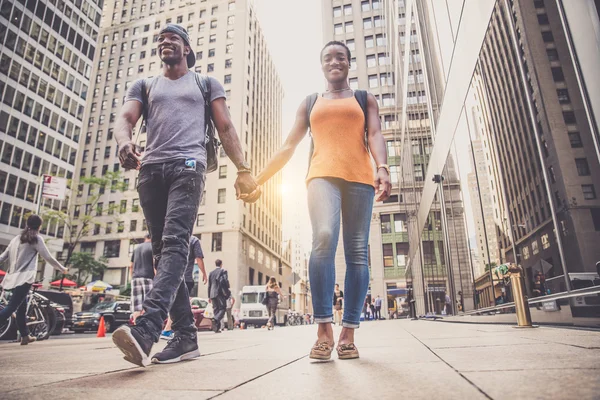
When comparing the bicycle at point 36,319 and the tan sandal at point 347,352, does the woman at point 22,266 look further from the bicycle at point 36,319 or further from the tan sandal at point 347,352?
the tan sandal at point 347,352

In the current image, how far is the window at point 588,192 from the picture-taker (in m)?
3.52

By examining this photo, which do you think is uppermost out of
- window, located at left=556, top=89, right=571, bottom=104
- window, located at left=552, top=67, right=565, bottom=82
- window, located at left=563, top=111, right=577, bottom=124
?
window, located at left=552, top=67, right=565, bottom=82

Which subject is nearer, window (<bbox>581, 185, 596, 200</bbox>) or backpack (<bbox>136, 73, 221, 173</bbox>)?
backpack (<bbox>136, 73, 221, 173</bbox>)

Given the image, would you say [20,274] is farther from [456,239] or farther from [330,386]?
[456,239]

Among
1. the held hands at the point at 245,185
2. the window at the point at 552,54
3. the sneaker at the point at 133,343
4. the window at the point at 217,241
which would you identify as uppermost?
the window at the point at 217,241

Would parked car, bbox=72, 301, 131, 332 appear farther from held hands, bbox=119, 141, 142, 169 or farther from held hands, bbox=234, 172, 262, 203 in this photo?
held hands, bbox=119, 141, 142, 169

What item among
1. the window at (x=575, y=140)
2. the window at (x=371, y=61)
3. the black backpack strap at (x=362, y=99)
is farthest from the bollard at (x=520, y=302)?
the window at (x=371, y=61)

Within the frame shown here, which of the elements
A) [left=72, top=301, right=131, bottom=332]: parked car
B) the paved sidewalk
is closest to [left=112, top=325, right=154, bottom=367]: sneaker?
the paved sidewalk

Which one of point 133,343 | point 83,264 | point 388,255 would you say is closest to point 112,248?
point 83,264

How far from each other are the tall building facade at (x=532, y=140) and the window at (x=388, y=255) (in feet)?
106

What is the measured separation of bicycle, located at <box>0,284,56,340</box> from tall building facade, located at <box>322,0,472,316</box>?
899 centimetres

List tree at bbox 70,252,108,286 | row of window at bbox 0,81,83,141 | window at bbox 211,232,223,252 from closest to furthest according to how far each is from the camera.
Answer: row of window at bbox 0,81,83,141, tree at bbox 70,252,108,286, window at bbox 211,232,223,252

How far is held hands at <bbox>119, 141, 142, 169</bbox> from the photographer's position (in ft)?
8.44

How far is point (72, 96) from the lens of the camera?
41594mm
